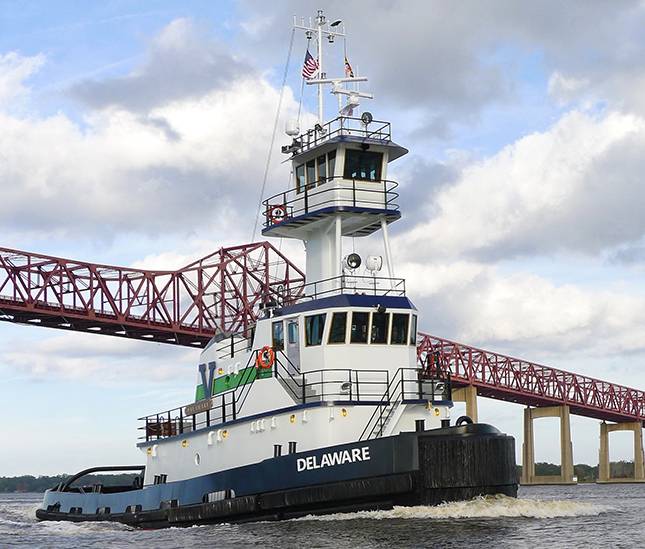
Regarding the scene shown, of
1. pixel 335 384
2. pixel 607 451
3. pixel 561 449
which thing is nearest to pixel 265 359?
pixel 335 384

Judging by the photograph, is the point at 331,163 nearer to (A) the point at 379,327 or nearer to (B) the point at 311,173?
(B) the point at 311,173

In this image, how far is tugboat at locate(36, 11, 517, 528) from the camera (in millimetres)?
24781

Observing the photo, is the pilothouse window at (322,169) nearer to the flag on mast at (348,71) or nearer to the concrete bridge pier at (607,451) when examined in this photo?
the flag on mast at (348,71)

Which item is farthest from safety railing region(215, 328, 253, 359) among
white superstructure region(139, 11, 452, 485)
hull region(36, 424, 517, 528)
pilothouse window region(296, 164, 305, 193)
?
pilothouse window region(296, 164, 305, 193)

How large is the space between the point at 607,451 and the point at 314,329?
347 ft

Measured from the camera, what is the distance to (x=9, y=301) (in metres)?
94.6

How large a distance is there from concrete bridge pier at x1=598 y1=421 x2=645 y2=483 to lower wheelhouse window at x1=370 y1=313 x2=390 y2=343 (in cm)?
9653

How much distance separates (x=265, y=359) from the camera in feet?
89.9

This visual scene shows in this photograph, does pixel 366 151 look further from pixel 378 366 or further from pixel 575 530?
pixel 575 530

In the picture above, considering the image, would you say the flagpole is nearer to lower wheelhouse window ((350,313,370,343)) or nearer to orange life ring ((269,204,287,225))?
orange life ring ((269,204,287,225))

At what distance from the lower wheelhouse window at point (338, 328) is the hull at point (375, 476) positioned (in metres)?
3.42

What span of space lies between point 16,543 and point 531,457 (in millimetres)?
98560

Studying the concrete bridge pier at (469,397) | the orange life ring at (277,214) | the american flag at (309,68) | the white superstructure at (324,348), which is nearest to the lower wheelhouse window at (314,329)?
the white superstructure at (324,348)

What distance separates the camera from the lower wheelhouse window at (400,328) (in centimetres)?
2811
